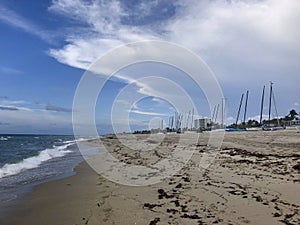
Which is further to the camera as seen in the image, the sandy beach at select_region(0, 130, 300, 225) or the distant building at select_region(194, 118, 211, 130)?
the distant building at select_region(194, 118, 211, 130)

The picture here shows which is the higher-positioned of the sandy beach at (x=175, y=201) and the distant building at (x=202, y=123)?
the distant building at (x=202, y=123)

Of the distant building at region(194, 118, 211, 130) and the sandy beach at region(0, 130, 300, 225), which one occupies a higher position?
the distant building at region(194, 118, 211, 130)

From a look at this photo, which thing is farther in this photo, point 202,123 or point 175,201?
point 202,123

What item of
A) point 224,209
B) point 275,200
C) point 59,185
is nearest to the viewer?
point 224,209

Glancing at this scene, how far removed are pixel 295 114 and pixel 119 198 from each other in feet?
285

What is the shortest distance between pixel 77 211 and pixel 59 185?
13.1ft

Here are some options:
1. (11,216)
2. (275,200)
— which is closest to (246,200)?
(275,200)

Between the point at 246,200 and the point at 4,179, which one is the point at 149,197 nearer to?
the point at 246,200

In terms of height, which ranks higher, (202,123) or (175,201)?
(202,123)

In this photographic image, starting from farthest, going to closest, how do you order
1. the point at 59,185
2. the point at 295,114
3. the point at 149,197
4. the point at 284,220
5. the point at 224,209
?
the point at 295,114 → the point at 59,185 → the point at 149,197 → the point at 224,209 → the point at 284,220

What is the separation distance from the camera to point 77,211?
688cm

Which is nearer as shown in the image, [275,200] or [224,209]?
[224,209]

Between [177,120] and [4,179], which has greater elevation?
[177,120]

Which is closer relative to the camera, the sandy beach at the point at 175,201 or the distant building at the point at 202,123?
the sandy beach at the point at 175,201
